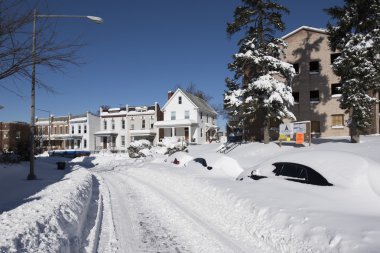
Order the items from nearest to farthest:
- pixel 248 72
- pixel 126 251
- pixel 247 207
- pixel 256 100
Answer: pixel 126 251 < pixel 247 207 < pixel 256 100 < pixel 248 72

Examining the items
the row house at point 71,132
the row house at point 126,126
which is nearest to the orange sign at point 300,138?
the row house at point 126,126

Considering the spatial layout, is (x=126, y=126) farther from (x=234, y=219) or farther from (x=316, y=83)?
(x=234, y=219)

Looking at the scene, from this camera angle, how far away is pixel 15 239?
15.6 feet

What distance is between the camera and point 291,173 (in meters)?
8.37

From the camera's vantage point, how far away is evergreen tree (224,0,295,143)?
26250mm

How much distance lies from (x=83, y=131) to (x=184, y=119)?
2246 cm

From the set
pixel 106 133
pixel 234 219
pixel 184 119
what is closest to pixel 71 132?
pixel 106 133

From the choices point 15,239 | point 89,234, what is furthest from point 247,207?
point 15,239

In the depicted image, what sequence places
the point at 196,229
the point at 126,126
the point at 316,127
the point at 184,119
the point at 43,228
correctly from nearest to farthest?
1. the point at 43,228
2. the point at 196,229
3. the point at 316,127
4. the point at 184,119
5. the point at 126,126

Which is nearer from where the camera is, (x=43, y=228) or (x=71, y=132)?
(x=43, y=228)

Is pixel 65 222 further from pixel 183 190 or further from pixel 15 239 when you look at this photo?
pixel 183 190

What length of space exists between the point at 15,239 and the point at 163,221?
4050 millimetres

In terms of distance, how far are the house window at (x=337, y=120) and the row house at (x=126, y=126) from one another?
27300mm

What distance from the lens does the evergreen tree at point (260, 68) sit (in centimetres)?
2625
